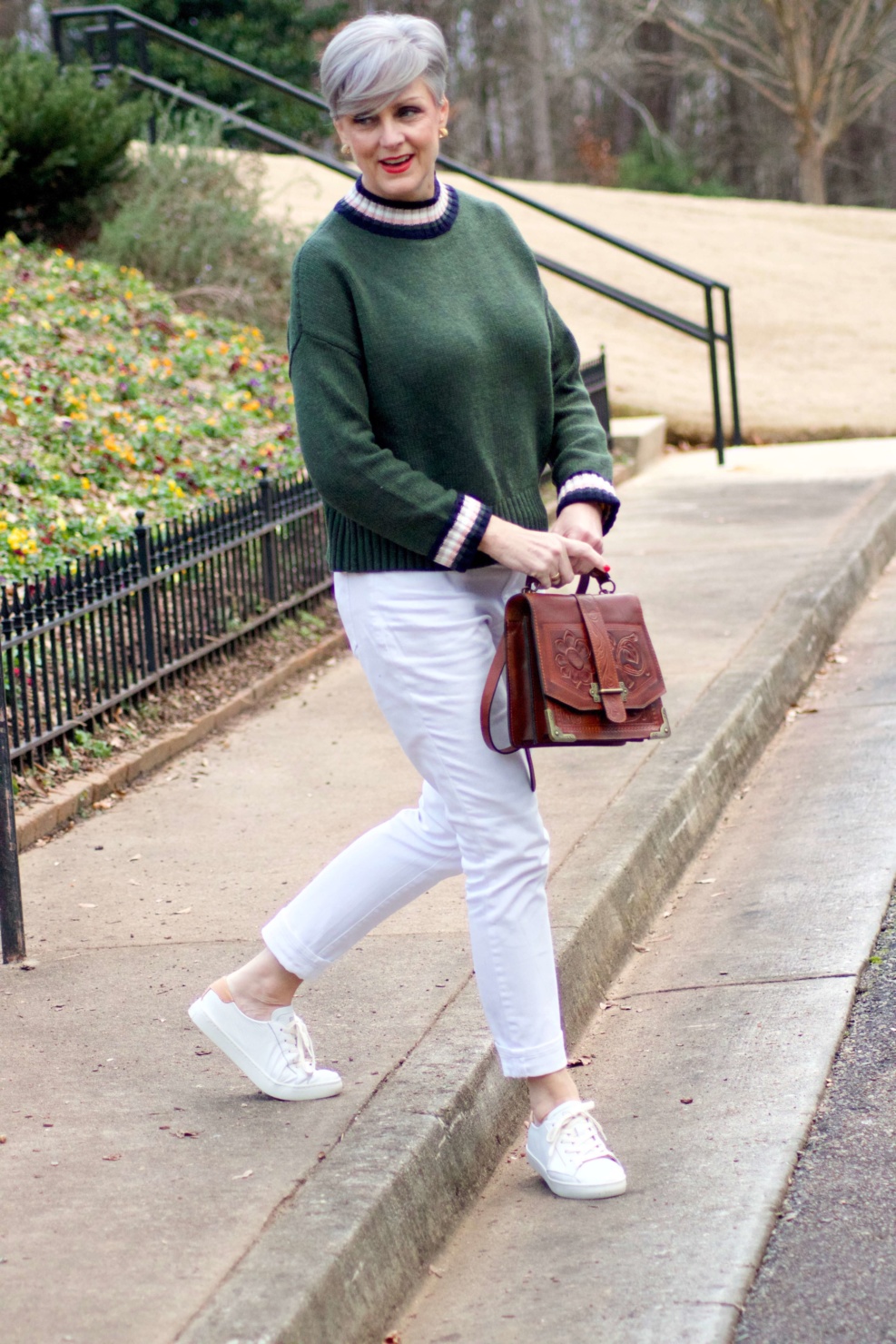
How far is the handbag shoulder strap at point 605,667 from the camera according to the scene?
8.97ft

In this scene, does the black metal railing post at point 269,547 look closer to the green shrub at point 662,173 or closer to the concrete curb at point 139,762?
the concrete curb at point 139,762

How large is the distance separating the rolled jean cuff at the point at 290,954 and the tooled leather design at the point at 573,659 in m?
0.74

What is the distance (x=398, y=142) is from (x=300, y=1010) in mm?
1891

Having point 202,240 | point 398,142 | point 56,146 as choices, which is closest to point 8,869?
point 398,142

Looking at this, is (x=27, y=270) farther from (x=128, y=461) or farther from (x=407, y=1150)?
(x=407, y=1150)

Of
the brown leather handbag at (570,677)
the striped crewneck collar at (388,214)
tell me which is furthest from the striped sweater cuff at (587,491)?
the striped crewneck collar at (388,214)

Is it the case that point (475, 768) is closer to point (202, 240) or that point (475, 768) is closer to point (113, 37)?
point (202, 240)

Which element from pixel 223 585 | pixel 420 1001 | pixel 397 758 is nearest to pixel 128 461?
pixel 223 585

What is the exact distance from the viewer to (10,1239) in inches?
100

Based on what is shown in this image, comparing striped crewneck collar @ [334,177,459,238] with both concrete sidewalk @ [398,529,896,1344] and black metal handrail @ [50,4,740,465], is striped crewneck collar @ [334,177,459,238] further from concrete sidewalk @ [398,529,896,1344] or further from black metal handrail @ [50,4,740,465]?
black metal handrail @ [50,4,740,465]

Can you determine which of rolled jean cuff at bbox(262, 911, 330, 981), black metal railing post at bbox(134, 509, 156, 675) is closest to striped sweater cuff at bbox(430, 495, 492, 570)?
rolled jean cuff at bbox(262, 911, 330, 981)

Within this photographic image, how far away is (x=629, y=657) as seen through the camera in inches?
111

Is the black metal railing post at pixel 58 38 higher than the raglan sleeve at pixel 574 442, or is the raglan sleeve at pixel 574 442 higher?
the black metal railing post at pixel 58 38

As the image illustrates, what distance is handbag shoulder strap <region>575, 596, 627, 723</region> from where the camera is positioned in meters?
2.73
